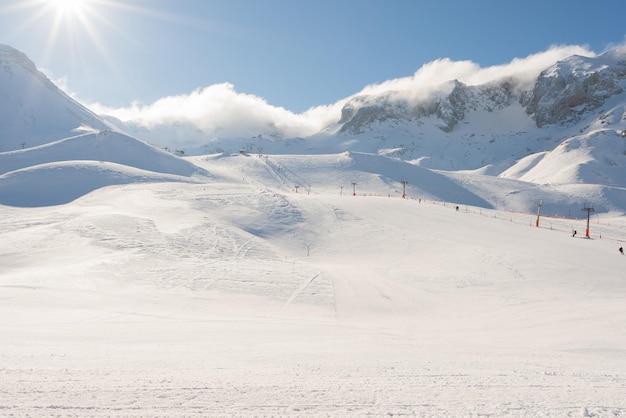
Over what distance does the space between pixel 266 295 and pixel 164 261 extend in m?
9.33

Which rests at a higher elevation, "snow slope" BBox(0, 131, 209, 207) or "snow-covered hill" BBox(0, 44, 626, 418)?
"snow slope" BBox(0, 131, 209, 207)

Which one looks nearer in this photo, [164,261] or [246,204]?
[164,261]

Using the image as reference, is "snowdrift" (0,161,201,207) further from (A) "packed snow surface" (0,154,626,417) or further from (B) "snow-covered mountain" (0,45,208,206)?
(A) "packed snow surface" (0,154,626,417)

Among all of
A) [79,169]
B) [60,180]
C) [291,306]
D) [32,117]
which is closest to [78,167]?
[79,169]

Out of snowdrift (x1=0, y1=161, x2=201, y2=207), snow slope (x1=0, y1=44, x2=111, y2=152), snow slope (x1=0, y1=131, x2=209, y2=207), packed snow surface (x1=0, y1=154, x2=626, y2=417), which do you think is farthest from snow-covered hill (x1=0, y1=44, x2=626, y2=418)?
snow slope (x1=0, y1=44, x2=111, y2=152)

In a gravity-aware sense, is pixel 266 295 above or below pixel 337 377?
below

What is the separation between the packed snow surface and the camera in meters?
6.41

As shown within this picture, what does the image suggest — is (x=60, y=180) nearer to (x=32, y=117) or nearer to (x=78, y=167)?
(x=78, y=167)

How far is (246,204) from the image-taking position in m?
47.7

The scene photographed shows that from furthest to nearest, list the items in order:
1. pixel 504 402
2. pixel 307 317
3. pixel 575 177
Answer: pixel 575 177, pixel 307 317, pixel 504 402

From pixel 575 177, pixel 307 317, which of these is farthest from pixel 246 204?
pixel 575 177

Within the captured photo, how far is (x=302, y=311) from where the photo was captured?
1852 cm

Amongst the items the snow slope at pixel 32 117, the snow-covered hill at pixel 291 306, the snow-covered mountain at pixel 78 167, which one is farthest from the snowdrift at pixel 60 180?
the snow slope at pixel 32 117

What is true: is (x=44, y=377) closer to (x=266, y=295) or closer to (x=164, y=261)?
(x=266, y=295)
